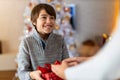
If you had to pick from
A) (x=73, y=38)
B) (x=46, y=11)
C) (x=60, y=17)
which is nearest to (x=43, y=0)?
(x=60, y=17)

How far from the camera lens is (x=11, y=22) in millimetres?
3146

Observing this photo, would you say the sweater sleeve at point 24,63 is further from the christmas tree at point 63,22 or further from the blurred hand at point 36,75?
the christmas tree at point 63,22

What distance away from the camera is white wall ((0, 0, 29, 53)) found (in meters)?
3.10

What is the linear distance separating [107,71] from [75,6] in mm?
2796

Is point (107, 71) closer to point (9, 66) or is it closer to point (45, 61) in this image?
point (45, 61)

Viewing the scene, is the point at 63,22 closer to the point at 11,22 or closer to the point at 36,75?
the point at 11,22

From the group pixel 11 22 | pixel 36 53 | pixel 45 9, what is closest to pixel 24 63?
pixel 36 53

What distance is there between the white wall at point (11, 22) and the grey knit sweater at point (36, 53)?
7.94ft

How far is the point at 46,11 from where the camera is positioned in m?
0.67

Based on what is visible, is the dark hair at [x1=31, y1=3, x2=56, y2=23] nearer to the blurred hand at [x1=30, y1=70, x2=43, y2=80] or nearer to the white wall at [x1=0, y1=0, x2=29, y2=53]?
the blurred hand at [x1=30, y1=70, x2=43, y2=80]

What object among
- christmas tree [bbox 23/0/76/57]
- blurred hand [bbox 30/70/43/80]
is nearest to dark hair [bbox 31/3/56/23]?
blurred hand [bbox 30/70/43/80]

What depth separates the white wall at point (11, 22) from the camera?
3.10 m

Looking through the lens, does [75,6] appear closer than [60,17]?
No

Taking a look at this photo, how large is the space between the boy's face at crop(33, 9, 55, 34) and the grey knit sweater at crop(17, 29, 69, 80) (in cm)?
4
